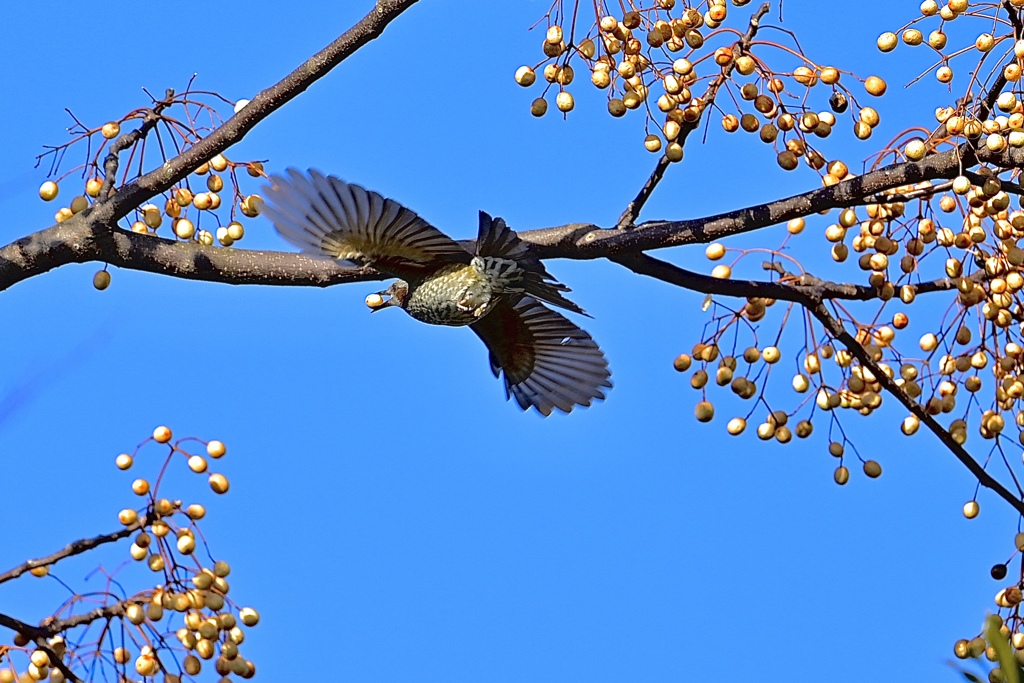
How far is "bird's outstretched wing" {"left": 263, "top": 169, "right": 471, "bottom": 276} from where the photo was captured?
351 cm

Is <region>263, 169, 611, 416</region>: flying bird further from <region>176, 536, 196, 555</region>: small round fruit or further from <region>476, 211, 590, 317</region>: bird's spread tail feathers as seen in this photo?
<region>176, 536, 196, 555</region>: small round fruit

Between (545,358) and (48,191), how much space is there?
1.73 metres

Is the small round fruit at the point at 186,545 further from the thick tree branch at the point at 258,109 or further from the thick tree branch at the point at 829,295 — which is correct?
the thick tree branch at the point at 829,295

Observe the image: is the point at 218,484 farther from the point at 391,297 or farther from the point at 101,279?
the point at 391,297

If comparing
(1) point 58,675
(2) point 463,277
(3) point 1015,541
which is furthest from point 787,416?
(1) point 58,675

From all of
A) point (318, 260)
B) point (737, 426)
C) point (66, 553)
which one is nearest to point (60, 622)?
point (66, 553)

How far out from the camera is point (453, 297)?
4020 mm

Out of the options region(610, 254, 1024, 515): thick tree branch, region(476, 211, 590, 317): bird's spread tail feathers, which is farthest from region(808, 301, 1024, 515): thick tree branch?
region(476, 211, 590, 317): bird's spread tail feathers

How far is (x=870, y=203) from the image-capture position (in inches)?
126

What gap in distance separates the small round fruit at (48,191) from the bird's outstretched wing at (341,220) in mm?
557

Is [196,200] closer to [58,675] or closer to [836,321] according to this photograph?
[58,675]

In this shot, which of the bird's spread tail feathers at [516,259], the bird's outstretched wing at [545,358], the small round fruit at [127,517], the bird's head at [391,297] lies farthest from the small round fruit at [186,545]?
the bird's outstretched wing at [545,358]

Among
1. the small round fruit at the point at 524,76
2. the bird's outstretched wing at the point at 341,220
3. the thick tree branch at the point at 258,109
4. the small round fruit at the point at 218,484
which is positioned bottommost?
the small round fruit at the point at 218,484

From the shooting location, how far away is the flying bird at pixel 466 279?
3.53 meters
